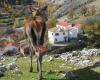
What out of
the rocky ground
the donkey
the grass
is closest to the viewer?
the donkey

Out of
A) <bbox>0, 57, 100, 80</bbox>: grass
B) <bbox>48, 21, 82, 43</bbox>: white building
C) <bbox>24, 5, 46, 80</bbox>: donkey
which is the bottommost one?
<bbox>48, 21, 82, 43</bbox>: white building

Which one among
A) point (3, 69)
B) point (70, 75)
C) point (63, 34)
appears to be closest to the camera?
point (70, 75)

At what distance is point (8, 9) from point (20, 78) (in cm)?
15702

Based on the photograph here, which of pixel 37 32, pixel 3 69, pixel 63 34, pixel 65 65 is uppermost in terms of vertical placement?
pixel 37 32

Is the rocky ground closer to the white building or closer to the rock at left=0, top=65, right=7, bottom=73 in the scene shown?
the rock at left=0, top=65, right=7, bottom=73

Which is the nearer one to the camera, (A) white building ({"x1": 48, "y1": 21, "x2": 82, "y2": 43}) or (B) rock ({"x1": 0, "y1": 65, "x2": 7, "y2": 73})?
(B) rock ({"x1": 0, "y1": 65, "x2": 7, "y2": 73})

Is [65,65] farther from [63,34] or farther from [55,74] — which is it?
[63,34]

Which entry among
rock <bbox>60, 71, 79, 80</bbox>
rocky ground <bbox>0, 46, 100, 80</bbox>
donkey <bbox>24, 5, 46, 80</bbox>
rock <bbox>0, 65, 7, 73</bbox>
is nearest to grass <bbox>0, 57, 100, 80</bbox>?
rocky ground <bbox>0, 46, 100, 80</bbox>

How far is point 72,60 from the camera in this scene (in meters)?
25.5

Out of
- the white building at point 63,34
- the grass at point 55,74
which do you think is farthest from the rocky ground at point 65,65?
the white building at point 63,34

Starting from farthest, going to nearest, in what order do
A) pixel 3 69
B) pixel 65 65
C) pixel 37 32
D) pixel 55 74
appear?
pixel 65 65, pixel 3 69, pixel 55 74, pixel 37 32

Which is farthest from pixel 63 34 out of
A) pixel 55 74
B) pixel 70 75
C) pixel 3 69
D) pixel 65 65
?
pixel 70 75

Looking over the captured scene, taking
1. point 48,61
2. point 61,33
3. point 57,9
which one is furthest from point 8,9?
point 48,61

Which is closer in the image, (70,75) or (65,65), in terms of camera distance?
(70,75)
